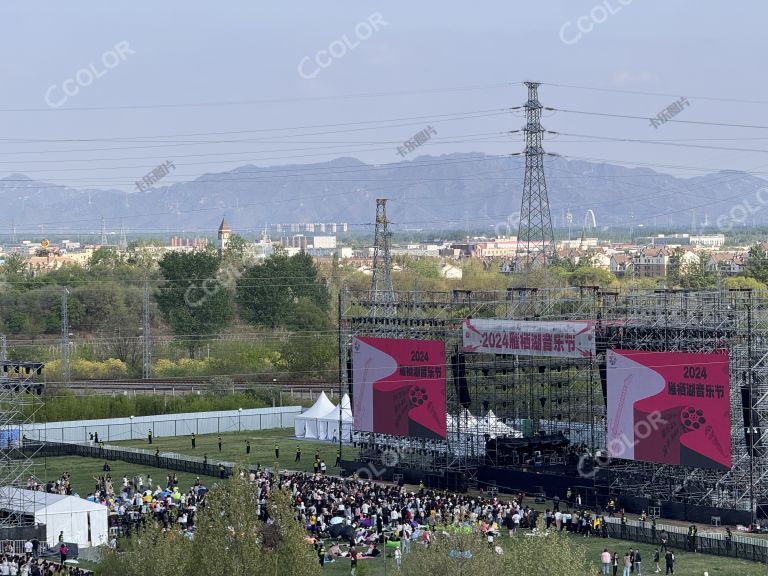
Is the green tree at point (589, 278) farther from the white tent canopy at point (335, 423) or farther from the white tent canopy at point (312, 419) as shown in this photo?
the white tent canopy at point (335, 423)

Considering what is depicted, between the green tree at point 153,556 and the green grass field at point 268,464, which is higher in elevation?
the green tree at point 153,556

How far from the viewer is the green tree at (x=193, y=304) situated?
9050cm

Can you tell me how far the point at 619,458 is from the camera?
36.2 meters

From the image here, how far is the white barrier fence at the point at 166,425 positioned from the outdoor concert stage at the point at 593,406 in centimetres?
925

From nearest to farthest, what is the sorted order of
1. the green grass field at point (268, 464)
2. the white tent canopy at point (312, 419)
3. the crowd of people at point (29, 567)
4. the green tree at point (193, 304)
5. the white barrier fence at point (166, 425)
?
the crowd of people at point (29, 567) < the green grass field at point (268, 464) < the white tent canopy at point (312, 419) < the white barrier fence at point (166, 425) < the green tree at point (193, 304)

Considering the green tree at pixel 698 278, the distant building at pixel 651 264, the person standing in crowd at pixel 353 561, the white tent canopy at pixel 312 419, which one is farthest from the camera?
the distant building at pixel 651 264

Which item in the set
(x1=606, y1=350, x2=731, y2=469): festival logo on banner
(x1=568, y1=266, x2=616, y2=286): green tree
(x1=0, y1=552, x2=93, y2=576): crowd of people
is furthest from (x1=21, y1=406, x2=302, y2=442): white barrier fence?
(x1=568, y1=266, x2=616, y2=286): green tree

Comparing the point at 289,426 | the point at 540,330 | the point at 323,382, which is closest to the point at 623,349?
the point at 540,330

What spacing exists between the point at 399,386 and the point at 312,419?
9918 millimetres

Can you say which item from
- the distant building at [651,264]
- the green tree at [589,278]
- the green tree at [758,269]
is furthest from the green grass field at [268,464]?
the distant building at [651,264]

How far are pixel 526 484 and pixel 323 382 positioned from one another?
36480 millimetres

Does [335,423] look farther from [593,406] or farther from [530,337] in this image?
[530,337]

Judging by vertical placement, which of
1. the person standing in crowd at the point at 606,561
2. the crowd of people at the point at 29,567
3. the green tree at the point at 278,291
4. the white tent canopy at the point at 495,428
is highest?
the green tree at the point at 278,291

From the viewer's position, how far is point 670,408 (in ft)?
113
